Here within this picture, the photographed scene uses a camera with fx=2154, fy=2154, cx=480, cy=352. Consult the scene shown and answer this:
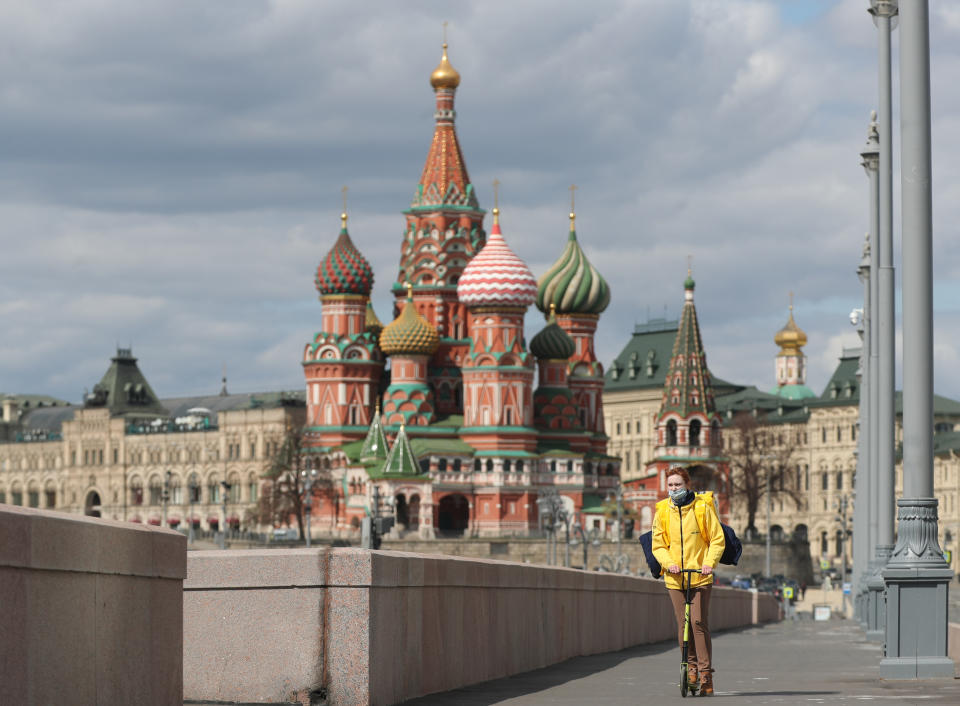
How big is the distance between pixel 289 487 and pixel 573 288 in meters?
23.8

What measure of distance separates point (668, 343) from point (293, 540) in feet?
234

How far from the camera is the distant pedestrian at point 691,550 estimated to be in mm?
14828

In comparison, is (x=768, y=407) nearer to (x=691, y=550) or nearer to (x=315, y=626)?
(x=691, y=550)

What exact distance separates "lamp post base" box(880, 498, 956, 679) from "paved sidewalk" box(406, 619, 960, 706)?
41 centimetres

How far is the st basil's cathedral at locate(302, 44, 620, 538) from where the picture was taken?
128 meters

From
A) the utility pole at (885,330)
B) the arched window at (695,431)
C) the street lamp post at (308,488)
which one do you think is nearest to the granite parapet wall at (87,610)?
the utility pole at (885,330)

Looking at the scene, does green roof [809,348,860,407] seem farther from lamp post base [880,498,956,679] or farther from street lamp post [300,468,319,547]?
lamp post base [880,498,956,679]

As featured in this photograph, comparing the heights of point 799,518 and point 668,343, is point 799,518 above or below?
below

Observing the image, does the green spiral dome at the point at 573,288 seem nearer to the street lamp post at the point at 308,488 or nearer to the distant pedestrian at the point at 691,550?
the street lamp post at the point at 308,488

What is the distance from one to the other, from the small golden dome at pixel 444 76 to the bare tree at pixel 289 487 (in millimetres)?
24123

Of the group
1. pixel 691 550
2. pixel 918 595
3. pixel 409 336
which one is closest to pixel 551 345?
pixel 409 336

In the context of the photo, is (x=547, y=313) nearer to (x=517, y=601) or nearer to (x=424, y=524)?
(x=424, y=524)

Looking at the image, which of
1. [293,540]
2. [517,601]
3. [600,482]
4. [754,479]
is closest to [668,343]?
[754,479]

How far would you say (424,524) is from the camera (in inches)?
5007
